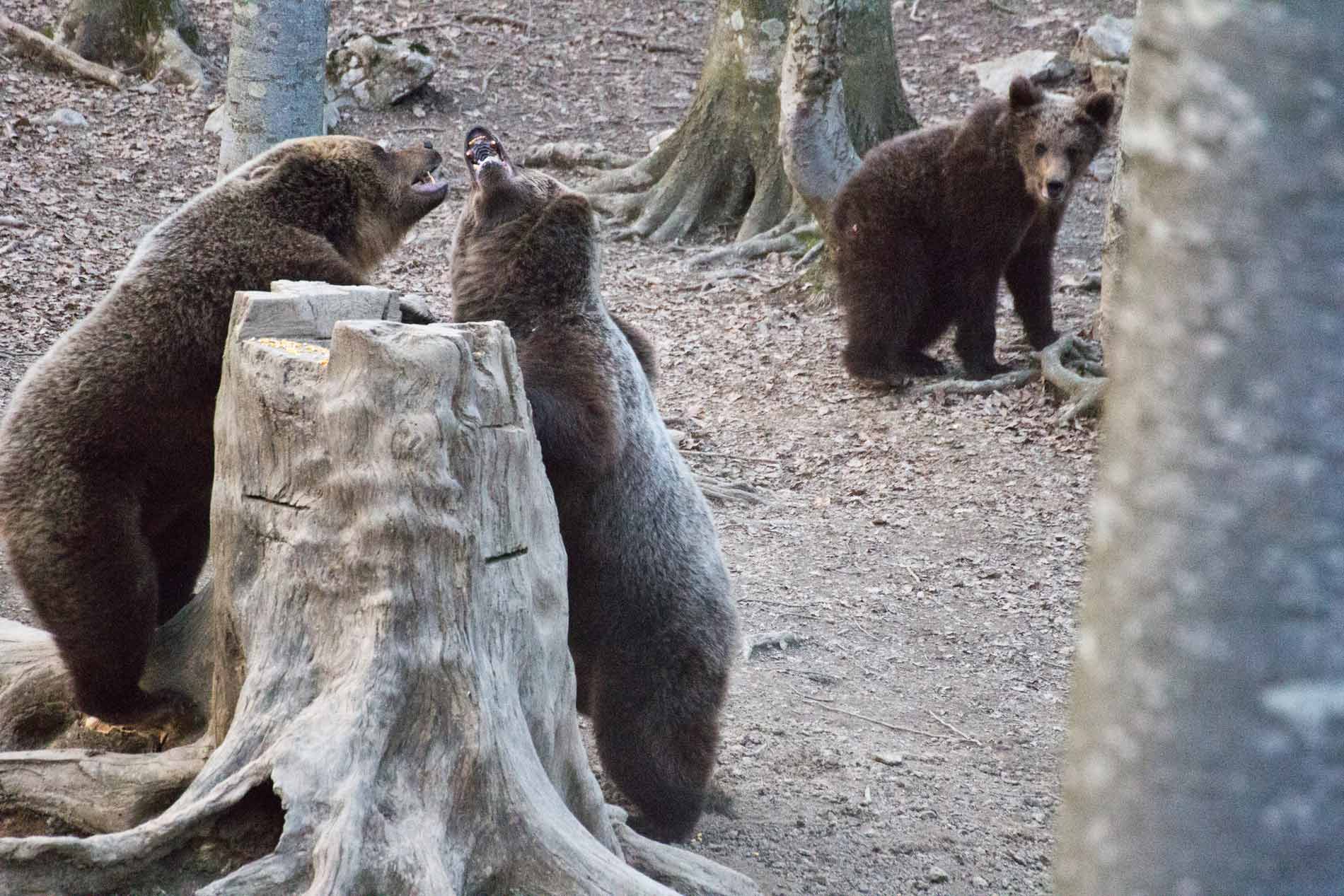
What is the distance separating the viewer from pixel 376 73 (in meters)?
14.5

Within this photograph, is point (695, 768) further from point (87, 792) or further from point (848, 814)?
point (87, 792)

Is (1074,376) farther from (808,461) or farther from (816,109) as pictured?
(816,109)

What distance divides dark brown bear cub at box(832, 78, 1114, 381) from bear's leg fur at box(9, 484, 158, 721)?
20.8 ft

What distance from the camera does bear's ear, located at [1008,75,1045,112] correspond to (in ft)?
29.7

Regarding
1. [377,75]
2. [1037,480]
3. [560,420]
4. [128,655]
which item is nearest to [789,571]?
[1037,480]

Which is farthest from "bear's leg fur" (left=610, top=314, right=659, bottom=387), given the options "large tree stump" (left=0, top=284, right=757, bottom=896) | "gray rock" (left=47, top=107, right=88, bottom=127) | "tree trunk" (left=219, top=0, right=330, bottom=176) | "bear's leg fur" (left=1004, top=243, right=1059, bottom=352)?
"gray rock" (left=47, top=107, right=88, bottom=127)

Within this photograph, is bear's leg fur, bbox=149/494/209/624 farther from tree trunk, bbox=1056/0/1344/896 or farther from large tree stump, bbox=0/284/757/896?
tree trunk, bbox=1056/0/1344/896

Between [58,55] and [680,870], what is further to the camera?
[58,55]

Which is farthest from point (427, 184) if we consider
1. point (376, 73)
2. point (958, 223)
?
point (376, 73)

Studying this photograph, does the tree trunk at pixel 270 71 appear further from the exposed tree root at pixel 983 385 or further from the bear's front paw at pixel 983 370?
the bear's front paw at pixel 983 370

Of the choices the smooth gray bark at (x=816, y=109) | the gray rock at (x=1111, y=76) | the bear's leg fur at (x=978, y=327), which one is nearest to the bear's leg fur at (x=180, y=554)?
the bear's leg fur at (x=978, y=327)

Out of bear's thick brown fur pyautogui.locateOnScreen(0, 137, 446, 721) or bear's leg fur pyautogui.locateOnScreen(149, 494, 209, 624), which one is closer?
bear's thick brown fur pyautogui.locateOnScreen(0, 137, 446, 721)

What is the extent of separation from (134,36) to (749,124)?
689 cm

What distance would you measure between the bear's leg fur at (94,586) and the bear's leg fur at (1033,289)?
23.3ft
